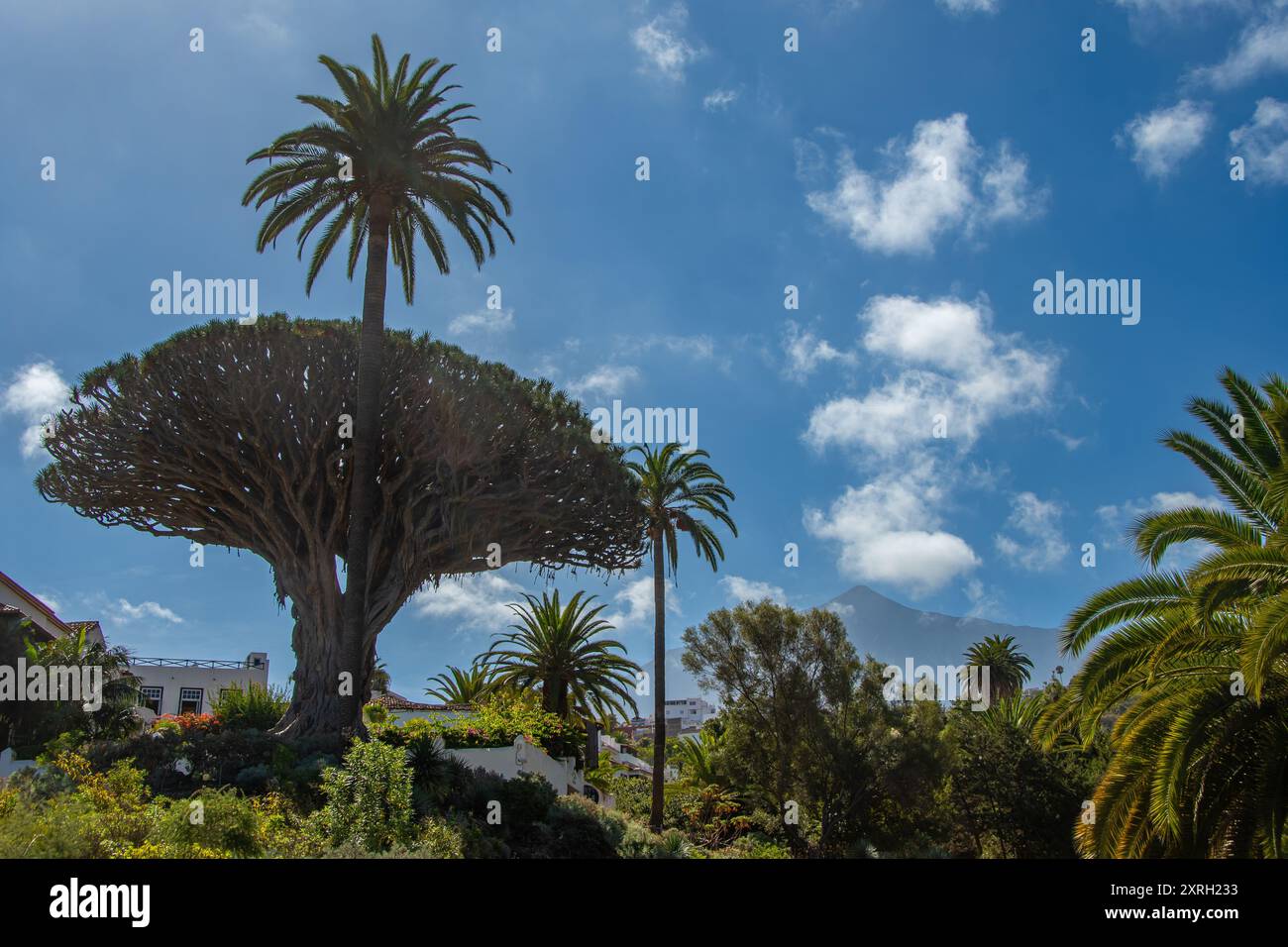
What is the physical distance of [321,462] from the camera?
1025 inches

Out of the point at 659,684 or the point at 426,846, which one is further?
the point at 659,684

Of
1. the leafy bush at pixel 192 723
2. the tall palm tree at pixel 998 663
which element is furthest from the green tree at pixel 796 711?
the tall palm tree at pixel 998 663

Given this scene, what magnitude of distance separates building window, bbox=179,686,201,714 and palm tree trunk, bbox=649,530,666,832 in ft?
97.9

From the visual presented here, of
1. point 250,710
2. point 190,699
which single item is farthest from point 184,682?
point 250,710

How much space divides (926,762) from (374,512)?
62.8 ft

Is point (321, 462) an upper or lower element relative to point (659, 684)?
upper

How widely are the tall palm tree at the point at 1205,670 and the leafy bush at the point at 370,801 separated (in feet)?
36.0

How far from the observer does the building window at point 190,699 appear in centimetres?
5069

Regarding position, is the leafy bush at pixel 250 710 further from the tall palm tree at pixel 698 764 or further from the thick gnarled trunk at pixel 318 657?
the tall palm tree at pixel 698 764

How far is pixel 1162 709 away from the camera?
1330 cm

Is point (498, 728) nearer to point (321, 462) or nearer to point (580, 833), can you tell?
point (580, 833)

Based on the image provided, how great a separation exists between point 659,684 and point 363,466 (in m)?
15.8

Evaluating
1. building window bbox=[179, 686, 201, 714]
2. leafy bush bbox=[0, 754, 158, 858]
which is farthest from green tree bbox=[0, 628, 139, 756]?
building window bbox=[179, 686, 201, 714]
